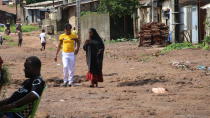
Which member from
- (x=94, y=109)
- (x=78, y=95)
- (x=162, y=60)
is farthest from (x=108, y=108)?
(x=162, y=60)

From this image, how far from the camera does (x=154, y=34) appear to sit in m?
30.7

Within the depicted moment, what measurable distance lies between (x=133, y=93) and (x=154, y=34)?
60.5 ft

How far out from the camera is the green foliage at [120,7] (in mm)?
38312

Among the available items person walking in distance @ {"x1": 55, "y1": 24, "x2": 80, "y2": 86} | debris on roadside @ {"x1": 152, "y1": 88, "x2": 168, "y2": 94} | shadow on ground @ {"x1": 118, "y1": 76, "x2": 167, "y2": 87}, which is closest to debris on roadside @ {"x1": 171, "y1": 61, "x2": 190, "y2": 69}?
shadow on ground @ {"x1": 118, "y1": 76, "x2": 167, "y2": 87}

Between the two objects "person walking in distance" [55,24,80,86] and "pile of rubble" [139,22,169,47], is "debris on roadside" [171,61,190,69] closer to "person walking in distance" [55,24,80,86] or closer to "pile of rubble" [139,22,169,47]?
"person walking in distance" [55,24,80,86]

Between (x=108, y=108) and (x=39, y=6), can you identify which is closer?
(x=108, y=108)

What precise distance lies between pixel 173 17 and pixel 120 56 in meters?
7.04

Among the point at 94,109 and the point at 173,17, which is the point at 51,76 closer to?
the point at 94,109

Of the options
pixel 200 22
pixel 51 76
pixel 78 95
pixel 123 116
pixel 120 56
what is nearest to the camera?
pixel 123 116

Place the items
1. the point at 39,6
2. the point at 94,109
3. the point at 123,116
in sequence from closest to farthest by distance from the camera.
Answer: the point at 123,116
the point at 94,109
the point at 39,6

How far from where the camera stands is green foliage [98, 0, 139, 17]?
1508 inches

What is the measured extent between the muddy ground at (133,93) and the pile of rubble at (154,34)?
9.95 meters

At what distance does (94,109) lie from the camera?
10352mm

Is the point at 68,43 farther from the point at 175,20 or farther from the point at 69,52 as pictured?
the point at 175,20
